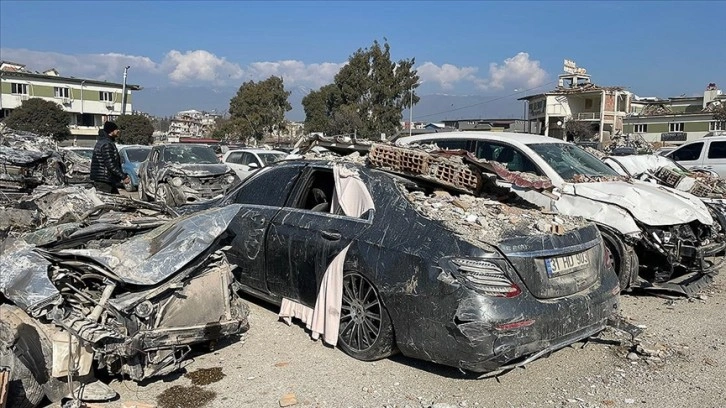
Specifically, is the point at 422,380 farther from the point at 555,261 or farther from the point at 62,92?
the point at 62,92

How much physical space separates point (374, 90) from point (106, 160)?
1624 inches

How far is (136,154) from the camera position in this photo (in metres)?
19.6

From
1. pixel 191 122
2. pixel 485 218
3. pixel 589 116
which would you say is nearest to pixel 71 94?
pixel 191 122

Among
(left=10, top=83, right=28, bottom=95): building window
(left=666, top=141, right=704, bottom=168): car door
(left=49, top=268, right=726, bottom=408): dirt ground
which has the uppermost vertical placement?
(left=10, top=83, right=28, bottom=95): building window

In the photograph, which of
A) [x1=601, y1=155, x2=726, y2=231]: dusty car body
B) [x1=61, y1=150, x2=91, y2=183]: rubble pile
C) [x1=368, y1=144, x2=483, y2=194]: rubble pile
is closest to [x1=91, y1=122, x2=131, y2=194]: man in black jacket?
[x1=368, y1=144, x2=483, y2=194]: rubble pile

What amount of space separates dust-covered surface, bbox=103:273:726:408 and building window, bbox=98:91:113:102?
73.1m

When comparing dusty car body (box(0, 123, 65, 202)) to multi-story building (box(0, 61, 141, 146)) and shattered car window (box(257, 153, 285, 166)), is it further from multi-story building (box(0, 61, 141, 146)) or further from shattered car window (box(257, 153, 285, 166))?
multi-story building (box(0, 61, 141, 146))

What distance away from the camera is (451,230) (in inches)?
157

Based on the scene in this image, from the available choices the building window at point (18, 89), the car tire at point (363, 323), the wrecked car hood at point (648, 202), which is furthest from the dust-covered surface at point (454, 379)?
the building window at point (18, 89)

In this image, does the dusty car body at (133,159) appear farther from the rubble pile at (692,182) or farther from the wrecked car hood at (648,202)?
the wrecked car hood at (648,202)

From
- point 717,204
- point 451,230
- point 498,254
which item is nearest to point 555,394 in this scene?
point 498,254

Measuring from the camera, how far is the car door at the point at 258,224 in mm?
5332

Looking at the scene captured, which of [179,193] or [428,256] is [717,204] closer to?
[428,256]

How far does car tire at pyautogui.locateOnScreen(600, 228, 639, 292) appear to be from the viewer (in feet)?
20.2
